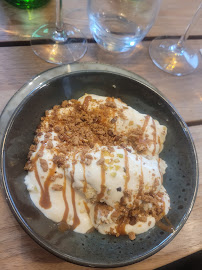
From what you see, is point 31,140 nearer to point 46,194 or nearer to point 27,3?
point 46,194

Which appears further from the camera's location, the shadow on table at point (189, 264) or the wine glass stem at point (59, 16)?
the shadow on table at point (189, 264)

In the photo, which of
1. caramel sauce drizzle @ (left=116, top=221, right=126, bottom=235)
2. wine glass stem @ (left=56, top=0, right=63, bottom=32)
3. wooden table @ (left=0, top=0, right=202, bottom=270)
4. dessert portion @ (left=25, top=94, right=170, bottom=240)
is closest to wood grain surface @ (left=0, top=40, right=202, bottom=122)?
wooden table @ (left=0, top=0, right=202, bottom=270)

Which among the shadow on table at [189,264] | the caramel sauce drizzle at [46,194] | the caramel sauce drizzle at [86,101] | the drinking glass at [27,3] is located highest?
the drinking glass at [27,3]

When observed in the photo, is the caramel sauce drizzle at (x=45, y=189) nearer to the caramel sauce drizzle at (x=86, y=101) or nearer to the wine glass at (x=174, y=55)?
the caramel sauce drizzle at (x=86, y=101)

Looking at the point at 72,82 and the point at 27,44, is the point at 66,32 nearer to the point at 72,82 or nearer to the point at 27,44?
the point at 27,44

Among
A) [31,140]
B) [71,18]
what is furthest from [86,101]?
[71,18]

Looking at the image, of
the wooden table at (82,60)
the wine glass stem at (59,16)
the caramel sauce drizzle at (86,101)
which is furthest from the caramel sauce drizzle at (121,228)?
the wine glass stem at (59,16)

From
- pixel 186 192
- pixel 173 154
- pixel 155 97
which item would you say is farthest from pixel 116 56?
pixel 186 192
